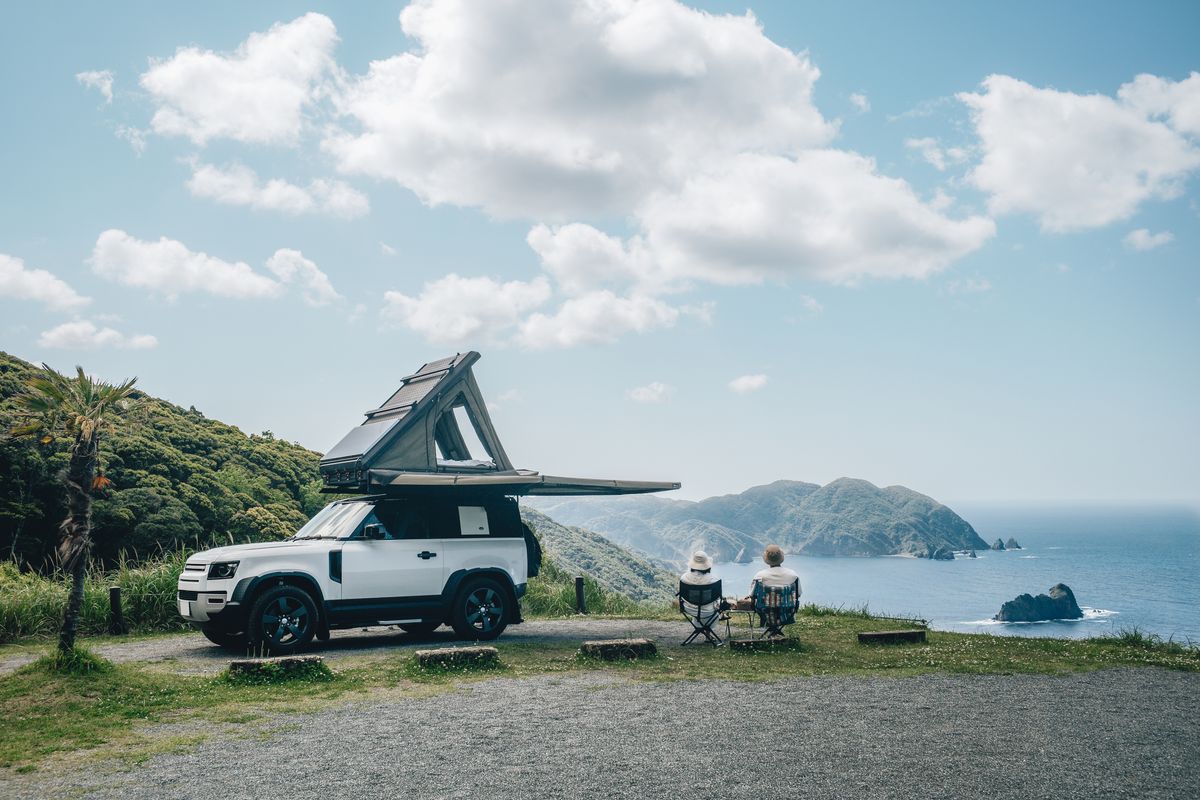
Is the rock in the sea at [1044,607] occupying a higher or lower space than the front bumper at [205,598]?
lower

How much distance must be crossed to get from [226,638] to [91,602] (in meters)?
4.16

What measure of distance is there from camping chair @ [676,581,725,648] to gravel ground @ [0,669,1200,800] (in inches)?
115

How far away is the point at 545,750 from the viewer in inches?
252

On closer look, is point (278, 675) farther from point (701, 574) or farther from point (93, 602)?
point (93, 602)

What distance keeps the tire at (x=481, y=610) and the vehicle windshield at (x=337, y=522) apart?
5.90ft

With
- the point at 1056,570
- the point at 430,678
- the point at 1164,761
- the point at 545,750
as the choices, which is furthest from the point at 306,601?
the point at 1056,570

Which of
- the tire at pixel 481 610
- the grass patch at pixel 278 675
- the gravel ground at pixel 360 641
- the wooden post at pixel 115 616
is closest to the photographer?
the grass patch at pixel 278 675

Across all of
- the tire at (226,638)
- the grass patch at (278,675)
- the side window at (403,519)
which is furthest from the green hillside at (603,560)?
the grass patch at (278,675)

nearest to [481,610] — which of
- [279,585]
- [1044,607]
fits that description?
[279,585]

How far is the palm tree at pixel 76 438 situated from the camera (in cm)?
920

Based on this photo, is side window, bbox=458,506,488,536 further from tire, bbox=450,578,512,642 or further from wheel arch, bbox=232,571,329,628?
wheel arch, bbox=232,571,329,628

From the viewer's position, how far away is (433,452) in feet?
47.9

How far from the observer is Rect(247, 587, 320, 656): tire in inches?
438

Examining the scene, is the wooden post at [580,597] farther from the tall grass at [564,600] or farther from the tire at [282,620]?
the tire at [282,620]
